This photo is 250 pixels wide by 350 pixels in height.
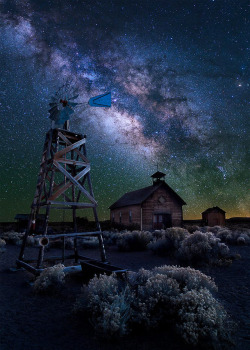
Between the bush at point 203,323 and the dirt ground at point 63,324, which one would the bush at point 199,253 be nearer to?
the dirt ground at point 63,324

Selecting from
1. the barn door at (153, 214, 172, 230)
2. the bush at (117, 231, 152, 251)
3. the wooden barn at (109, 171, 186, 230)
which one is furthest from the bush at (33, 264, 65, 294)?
the barn door at (153, 214, 172, 230)

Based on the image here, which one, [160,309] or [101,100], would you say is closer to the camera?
[160,309]

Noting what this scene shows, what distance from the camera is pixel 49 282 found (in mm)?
5816

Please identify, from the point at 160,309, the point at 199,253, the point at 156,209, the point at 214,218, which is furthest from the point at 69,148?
the point at 214,218

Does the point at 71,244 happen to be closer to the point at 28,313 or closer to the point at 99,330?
the point at 28,313

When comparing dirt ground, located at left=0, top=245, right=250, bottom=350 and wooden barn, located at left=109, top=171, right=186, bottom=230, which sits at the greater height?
wooden barn, located at left=109, top=171, right=186, bottom=230

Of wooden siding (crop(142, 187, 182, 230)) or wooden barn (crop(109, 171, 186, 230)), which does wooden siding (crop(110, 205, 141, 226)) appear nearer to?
wooden barn (crop(109, 171, 186, 230))

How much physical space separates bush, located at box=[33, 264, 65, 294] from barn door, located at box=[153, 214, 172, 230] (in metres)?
21.4

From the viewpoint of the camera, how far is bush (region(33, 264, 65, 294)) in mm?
5723

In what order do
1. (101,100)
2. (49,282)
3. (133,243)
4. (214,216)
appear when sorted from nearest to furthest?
(49,282) < (101,100) < (133,243) < (214,216)

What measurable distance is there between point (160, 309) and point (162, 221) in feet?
77.8

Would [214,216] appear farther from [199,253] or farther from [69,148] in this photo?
[69,148]

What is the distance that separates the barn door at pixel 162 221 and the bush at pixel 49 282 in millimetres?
21381

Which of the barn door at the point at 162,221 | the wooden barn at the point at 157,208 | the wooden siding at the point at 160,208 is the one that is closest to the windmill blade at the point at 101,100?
the wooden barn at the point at 157,208
